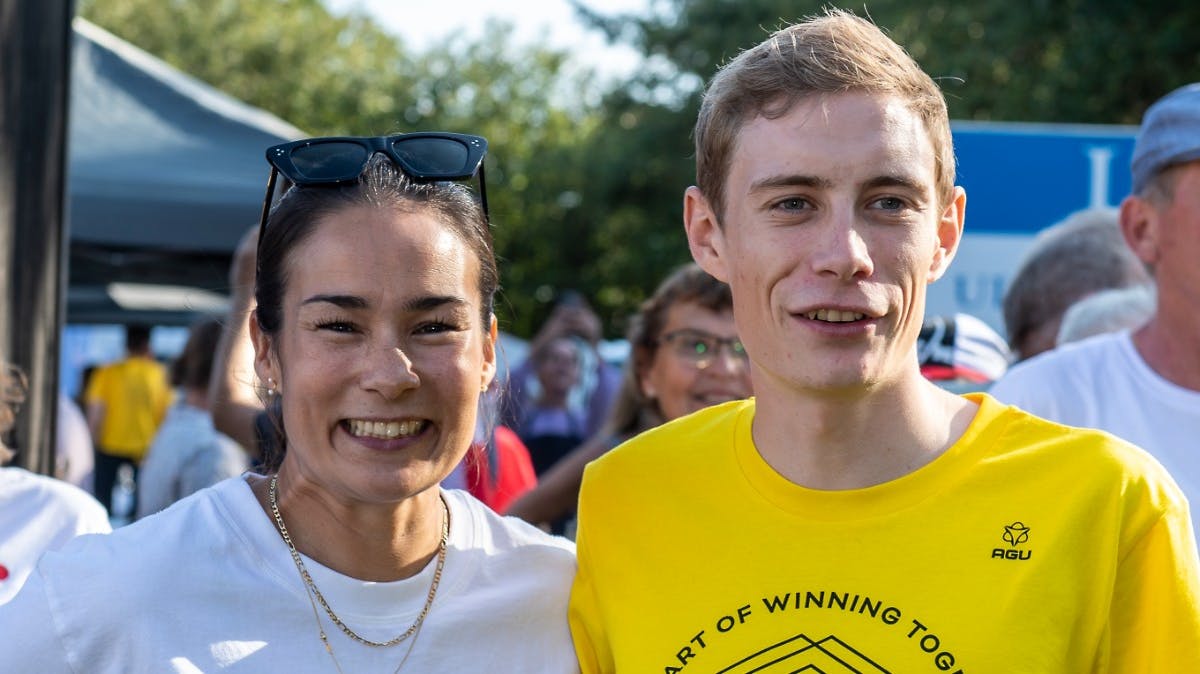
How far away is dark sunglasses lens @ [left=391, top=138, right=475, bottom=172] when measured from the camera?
253cm

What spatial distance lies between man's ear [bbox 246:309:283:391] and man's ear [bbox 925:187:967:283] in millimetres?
1107

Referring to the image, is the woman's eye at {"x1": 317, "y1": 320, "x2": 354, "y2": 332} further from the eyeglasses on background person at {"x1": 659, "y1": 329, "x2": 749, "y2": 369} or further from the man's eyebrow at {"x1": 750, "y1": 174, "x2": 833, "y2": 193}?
the eyeglasses on background person at {"x1": 659, "y1": 329, "x2": 749, "y2": 369}

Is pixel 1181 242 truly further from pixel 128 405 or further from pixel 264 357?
pixel 128 405

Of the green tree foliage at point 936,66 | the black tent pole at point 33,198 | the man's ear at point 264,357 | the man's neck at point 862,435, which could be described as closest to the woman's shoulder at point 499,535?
the man's ear at point 264,357

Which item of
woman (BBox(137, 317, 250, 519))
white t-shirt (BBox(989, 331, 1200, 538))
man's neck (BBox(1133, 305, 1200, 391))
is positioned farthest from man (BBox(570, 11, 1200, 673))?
woman (BBox(137, 317, 250, 519))

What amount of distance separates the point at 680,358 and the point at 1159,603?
2201mm

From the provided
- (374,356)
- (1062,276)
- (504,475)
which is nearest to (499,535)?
(374,356)

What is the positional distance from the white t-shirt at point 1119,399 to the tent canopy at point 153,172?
4069 mm

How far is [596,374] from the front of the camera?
857cm

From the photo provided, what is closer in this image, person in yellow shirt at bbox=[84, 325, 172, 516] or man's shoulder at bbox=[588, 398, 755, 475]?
man's shoulder at bbox=[588, 398, 755, 475]

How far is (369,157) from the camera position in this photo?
2477mm

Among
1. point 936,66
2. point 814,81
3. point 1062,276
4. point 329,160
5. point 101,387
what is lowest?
point 101,387

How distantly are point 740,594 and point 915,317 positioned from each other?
515 millimetres

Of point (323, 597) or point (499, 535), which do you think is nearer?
point (323, 597)
